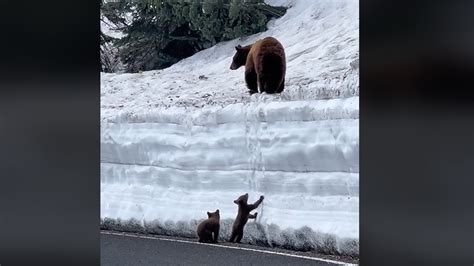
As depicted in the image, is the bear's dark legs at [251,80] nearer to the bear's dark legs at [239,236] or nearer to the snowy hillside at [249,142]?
the snowy hillside at [249,142]

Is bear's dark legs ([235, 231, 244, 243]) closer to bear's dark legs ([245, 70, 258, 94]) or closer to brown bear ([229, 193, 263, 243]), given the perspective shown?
brown bear ([229, 193, 263, 243])

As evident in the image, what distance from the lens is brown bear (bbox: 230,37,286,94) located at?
19.4 feet

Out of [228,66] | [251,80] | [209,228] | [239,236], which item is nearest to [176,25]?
[228,66]

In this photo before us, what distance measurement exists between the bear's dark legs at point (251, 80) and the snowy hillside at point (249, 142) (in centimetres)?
7

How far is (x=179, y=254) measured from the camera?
205 inches

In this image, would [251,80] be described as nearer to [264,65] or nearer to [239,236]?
[264,65]

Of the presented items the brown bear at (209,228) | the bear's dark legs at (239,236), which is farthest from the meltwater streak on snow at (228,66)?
the bear's dark legs at (239,236)

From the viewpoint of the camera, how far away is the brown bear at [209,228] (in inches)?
212

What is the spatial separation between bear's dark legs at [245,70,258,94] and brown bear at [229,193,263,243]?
96cm

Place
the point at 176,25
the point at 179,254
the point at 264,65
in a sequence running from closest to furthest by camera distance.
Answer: the point at 179,254 → the point at 264,65 → the point at 176,25

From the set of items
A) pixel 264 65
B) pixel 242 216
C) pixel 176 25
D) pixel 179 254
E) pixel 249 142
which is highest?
pixel 176 25

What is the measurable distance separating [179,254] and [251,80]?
163cm
